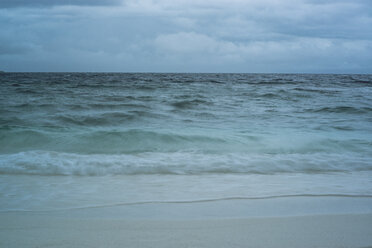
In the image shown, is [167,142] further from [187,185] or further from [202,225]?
[202,225]

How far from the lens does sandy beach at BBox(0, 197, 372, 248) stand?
2094 mm

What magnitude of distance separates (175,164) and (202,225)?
2.25m

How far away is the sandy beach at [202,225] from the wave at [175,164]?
1.41 meters

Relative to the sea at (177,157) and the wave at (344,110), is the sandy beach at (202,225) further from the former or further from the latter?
the wave at (344,110)

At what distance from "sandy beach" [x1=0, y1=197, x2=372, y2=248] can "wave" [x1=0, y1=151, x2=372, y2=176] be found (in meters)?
1.41

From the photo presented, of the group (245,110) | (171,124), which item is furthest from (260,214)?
(245,110)

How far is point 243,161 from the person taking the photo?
485cm

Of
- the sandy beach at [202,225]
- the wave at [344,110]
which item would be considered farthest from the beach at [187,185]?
the wave at [344,110]

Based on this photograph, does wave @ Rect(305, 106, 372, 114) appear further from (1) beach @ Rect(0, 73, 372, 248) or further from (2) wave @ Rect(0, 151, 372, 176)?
(2) wave @ Rect(0, 151, 372, 176)

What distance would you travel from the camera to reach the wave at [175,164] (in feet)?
13.9

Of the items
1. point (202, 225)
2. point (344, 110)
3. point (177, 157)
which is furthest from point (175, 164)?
point (344, 110)

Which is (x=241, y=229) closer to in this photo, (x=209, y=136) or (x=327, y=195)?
(x=327, y=195)

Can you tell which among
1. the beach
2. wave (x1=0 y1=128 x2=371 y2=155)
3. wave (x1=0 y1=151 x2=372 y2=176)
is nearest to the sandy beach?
the beach

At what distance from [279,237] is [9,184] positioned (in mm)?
3079
